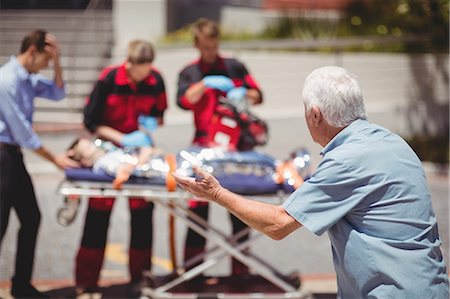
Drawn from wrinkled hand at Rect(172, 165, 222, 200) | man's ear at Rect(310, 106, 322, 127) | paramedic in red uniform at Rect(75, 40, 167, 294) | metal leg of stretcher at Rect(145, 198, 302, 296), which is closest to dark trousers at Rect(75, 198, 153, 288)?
paramedic in red uniform at Rect(75, 40, 167, 294)

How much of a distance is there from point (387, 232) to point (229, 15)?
11.3 meters

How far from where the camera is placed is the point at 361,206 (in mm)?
3111

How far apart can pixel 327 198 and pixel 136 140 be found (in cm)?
254

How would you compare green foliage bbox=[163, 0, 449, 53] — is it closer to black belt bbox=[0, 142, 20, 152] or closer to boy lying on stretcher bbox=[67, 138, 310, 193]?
boy lying on stretcher bbox=[67, 138, 310, 193]

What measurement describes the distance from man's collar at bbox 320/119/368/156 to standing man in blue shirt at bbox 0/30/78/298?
2424 mm

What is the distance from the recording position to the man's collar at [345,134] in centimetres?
319

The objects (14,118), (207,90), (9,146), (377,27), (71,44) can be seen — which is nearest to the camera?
(14,118)

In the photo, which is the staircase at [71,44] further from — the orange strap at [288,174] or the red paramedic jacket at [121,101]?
the orange strap at [288,174]

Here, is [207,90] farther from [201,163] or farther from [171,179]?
[171,179]

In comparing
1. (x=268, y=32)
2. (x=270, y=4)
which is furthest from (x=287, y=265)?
(x=270, y=4)

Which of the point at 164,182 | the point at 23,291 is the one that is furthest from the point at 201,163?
the point at 23,291

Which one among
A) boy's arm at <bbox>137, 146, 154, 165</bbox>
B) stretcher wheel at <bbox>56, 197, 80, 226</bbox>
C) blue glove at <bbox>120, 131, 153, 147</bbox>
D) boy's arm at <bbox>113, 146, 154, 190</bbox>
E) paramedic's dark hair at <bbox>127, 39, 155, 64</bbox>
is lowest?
stretcher wheel at <bbox>56, 197, 80, 226</bbox>

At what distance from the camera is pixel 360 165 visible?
310 centimetres

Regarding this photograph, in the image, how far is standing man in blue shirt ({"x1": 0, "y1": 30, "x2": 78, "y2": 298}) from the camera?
5.10 meters
